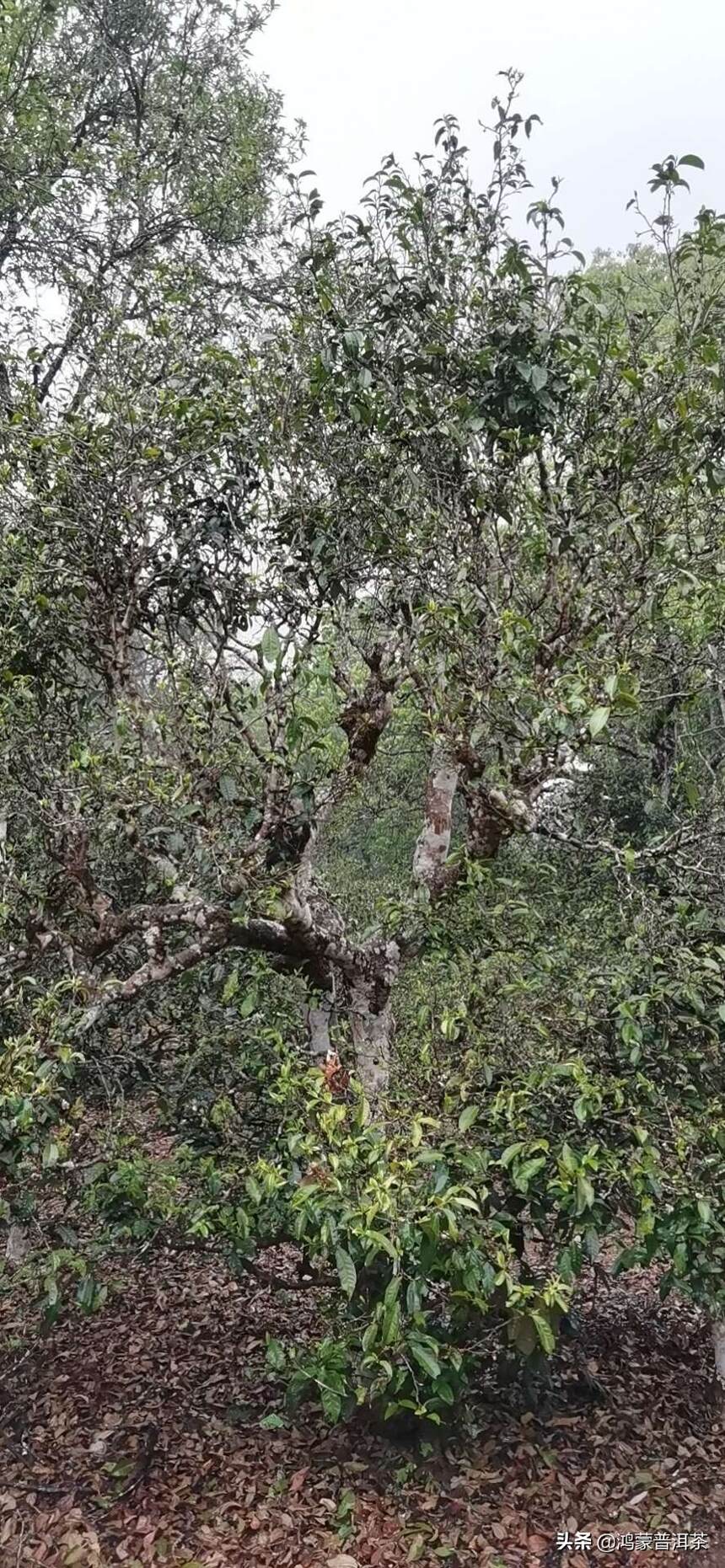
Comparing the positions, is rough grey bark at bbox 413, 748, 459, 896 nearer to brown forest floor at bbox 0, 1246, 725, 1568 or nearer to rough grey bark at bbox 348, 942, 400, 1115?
rough grey bark at bbox 348, 942, 400, 1115

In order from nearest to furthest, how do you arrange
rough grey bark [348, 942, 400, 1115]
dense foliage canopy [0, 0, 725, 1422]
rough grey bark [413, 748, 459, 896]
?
dense foliage canopy [0, 0, 725, 1422]
rough grey bark [348, 942, 400, 1115]
rough grey bark [413, 748, 459, 896]

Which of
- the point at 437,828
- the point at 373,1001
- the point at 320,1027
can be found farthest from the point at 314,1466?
the point at 437,828

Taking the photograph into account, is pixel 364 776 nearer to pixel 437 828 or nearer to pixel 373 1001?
pixel 437 828

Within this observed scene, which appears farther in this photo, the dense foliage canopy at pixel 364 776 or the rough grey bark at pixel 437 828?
the rough grey bark at pixel 437 828

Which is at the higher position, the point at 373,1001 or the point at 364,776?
the point at 364,776

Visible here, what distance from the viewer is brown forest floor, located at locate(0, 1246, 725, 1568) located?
9.24ft

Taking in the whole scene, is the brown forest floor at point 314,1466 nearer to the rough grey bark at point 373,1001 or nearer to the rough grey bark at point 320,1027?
the rough grey bark at point 320,1027

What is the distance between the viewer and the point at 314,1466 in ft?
10.1

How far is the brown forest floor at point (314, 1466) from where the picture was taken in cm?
282

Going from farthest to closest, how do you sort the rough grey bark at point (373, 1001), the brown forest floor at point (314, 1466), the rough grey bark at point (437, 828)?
1. the rough grey bark at point (437, 828)
2. the rough grey bark at point (373, 1001)
3. the brown forest floor at point (314, 1466)

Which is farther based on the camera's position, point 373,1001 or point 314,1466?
point 373,1001

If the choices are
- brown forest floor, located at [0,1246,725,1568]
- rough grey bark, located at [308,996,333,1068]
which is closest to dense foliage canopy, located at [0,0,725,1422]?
rough grey bark, located at [308,996,333,1068]

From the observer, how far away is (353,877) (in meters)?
5.93

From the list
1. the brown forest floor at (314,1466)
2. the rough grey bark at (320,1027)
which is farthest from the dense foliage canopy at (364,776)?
the brown forest floor at (314,1466)
